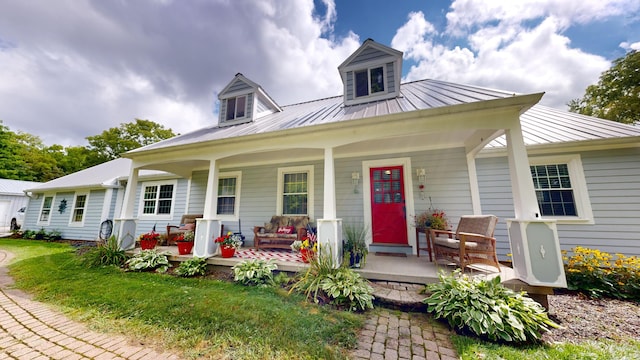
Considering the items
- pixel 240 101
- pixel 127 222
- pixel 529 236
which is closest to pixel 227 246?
pixel 127 222

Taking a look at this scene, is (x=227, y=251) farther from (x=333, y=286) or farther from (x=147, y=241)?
(x=333, y=286)

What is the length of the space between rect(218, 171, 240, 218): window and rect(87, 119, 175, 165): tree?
19155 millimetres

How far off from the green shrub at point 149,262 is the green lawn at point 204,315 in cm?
32

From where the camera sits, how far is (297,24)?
5.92m

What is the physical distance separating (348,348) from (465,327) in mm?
1438

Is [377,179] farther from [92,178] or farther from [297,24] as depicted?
[92,178]

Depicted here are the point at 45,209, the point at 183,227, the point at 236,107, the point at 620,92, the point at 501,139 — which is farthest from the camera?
the point at 45,209

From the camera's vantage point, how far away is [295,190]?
6.24 meters

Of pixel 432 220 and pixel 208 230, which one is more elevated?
pixel 432 220

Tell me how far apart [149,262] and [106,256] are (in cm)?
137

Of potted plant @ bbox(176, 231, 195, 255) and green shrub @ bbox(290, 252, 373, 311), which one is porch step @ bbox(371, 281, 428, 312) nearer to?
green shrub @ bbox(290, 252, 373, 311)

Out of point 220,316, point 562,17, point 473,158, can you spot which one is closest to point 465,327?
point 220,316

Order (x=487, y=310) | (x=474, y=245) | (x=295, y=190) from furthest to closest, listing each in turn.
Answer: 1. (x=295, y=190)
2. (x=474, y=245)
3. (x=487, y=310)

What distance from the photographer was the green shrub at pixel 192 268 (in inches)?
166
